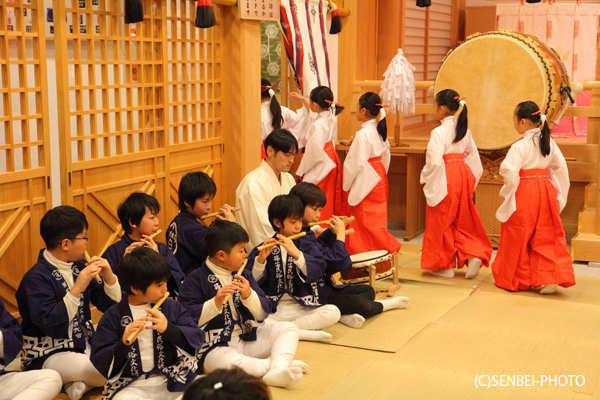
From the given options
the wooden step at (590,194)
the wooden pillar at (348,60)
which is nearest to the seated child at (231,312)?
the wooden step at (590,194)

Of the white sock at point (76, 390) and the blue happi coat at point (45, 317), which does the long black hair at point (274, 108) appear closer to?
the blue happi coat at point (45, 317)

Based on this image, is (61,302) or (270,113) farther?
(270,113)

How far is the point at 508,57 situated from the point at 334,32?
1.66 m

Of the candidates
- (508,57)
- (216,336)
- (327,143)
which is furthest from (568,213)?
(216,336)

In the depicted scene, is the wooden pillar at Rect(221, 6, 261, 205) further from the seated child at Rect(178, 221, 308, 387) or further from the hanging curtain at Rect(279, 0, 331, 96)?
the seated child at Rect(178, 221, 308, 387)

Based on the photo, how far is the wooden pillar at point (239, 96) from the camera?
5035mm

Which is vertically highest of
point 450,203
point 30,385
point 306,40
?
point 306,40

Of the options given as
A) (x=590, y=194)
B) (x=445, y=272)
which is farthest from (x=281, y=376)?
(x=590, y=194)

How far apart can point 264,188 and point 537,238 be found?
6.66 ft

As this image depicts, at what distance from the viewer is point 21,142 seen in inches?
139

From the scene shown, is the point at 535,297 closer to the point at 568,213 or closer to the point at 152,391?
the point at 568,213

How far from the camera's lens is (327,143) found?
20.1ft

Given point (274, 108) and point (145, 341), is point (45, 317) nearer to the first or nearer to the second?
point (145, 341)

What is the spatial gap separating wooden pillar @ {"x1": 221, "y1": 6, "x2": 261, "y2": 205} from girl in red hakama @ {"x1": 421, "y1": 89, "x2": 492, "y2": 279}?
1380 mm
